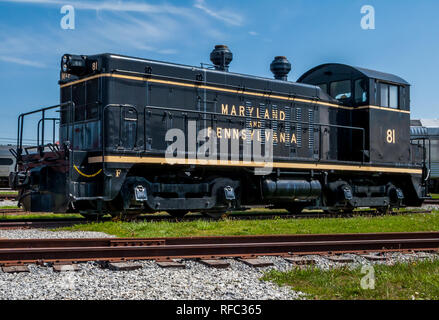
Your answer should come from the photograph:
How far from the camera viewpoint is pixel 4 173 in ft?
89.0

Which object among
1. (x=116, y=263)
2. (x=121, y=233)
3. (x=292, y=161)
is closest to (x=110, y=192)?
(x=121, y=233)

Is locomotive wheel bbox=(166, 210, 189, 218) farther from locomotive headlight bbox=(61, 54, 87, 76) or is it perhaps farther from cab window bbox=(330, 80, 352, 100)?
cab window bbox=(330, 80, 352, 100)

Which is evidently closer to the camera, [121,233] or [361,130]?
[121,233]

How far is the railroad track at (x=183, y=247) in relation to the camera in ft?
18.6

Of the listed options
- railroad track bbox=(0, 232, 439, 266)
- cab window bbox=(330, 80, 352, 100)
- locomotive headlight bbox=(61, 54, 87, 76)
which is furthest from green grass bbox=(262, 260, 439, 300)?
cab window bbox=(330, 80, 352, 100)

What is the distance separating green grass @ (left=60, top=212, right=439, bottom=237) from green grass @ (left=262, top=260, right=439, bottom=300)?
315cm

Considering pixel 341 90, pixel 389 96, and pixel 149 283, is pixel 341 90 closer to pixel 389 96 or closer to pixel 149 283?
pixel 389 96

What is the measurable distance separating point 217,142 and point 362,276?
6.07 meters

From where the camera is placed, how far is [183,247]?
239 inches

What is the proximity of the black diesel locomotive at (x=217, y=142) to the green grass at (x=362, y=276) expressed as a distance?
189 inches
